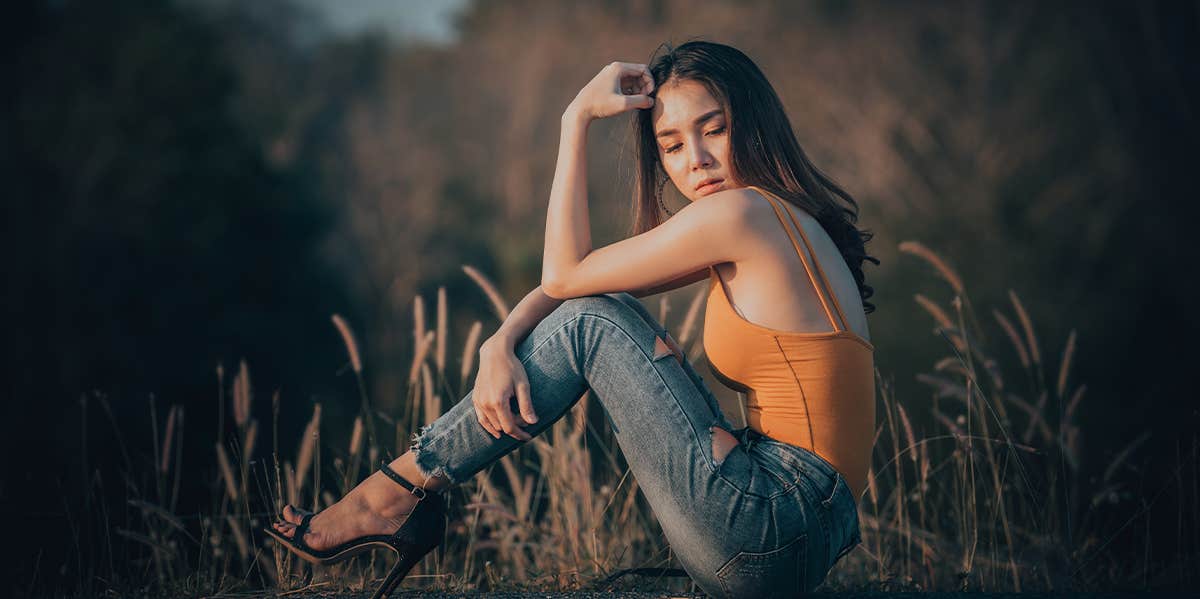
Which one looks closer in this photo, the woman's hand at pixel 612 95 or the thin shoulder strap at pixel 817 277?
the thin shoulder strap at pixel 817 277

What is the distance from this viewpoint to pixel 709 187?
2.35m

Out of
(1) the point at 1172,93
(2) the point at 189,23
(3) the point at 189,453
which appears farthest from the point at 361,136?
(1) the point at 1172,93

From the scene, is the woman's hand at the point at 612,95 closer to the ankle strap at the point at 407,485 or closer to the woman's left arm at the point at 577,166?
the woman's left arm at the point at 577,166

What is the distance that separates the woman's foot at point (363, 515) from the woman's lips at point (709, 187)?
0.97 metres

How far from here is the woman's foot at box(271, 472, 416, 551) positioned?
84.0 inches

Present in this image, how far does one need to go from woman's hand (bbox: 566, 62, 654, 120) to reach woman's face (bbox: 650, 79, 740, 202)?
5 cm

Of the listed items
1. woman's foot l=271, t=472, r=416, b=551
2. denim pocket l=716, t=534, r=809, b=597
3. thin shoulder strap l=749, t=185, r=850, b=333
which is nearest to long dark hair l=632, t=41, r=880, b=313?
thin shoulder strap l=749, t=185, r=850, b=333

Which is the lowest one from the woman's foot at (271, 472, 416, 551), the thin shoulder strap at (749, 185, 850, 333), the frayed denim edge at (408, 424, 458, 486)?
the woman's foot at (271, 472, 416, 551)

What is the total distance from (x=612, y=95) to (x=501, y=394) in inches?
31.4

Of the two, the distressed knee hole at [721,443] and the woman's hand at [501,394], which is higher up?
the woman's hand at [501,394]

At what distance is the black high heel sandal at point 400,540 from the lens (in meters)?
2.13

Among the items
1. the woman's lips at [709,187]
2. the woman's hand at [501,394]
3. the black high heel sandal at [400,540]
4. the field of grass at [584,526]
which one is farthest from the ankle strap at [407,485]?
the woman's lips at [709,187]

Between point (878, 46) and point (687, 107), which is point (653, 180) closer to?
point (687, 107)

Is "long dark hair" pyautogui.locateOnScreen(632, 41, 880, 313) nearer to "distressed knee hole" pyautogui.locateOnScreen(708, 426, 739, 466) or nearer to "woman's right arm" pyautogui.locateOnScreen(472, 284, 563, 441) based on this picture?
"distressed knee hole" pyautogui.locateOnScreen(708, 426, 739, 466)
